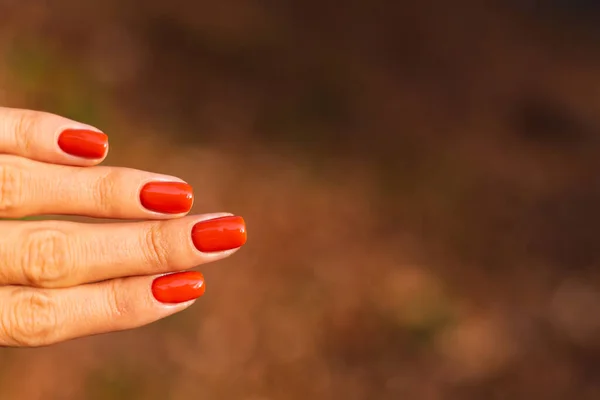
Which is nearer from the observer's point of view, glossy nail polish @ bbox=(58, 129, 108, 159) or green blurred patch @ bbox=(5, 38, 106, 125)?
glossy nail polish @ bbox=(58, 129, 108, 159)

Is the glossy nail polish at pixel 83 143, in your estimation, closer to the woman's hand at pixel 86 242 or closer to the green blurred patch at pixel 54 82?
the woman's hand at pixel 86 242

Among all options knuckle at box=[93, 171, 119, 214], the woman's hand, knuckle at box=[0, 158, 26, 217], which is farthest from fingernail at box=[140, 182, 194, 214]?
knuckle at box=[0, 158, 26, 217]

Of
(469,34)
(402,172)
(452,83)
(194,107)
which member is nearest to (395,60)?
(452,83)

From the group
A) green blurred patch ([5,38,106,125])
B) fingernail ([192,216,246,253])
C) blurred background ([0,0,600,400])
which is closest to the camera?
fingernail ([192,216,246,253])

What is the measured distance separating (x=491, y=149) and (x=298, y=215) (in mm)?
1730

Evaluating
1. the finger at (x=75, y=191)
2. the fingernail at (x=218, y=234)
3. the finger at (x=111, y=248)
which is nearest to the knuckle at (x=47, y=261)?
the finger at (x=111, y=248)

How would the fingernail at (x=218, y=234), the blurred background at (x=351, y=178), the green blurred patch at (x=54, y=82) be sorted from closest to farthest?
the fingernail at (x=218, y=234), the blurred background at (x=351, y=178), the green blurred patch at (x=54, y=82)

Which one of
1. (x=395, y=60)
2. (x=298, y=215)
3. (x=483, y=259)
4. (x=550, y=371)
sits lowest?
(x=550, y=371)

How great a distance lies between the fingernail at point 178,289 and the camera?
1821 millimetres

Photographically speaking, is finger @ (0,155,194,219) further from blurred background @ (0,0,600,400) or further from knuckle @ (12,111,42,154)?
blurred background @ (0,0,600,400)

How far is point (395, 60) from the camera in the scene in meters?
4.98

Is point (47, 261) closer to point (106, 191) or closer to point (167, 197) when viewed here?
point (106, 191)

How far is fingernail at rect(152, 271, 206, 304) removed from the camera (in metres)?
1.82

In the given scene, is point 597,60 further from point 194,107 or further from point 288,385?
point 288,385
